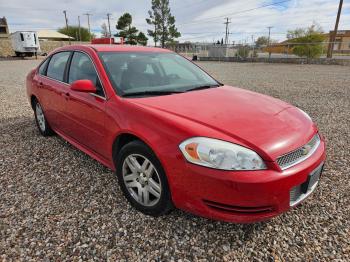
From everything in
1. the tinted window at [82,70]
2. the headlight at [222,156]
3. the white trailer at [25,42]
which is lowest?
the headlight at [222,156]

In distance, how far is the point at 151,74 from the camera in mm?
3072

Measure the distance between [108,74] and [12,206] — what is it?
1.62 meters

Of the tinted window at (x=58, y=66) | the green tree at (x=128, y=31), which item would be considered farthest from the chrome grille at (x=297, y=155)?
the green tree at (x=128, y=31)

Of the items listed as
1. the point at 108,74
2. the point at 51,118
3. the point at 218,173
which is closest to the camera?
the point at 218,173

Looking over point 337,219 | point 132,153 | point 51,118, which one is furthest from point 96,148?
point 337,219

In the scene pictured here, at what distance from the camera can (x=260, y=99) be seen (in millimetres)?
2896

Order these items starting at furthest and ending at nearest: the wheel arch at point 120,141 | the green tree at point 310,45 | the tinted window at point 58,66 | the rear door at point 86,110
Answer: the green tree at point 310,45
the tinted window at point 58,66
the rear door at point 86,110
the wheel arch at point 120,141

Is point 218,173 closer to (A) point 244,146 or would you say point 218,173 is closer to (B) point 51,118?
(A) point 244,146

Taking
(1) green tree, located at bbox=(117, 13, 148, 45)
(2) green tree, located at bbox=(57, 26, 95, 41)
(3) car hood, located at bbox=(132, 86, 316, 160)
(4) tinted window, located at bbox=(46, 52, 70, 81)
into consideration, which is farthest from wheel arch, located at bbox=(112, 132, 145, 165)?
(2) green tree, located at bbox=(57, 26, 95, 41)

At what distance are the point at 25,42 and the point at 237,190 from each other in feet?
119

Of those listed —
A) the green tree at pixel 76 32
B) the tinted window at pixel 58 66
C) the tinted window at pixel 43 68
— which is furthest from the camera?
the green tree at pixel 76 32

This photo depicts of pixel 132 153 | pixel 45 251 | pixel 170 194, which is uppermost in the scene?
pixel 132 153

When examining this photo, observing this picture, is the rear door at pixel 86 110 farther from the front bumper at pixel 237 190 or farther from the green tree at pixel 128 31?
the green tree at pixel 128 31

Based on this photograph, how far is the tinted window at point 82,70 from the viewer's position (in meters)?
2.87
